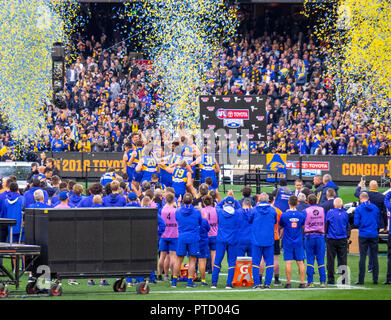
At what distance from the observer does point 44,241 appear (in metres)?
15.3

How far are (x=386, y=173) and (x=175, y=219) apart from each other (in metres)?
19.0

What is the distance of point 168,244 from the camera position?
1777 cm

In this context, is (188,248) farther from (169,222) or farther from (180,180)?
(180,180)

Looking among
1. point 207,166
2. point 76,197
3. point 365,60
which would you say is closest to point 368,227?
point 76,197

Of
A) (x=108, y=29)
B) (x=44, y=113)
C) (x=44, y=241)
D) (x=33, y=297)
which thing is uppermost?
(x=108, y=29)

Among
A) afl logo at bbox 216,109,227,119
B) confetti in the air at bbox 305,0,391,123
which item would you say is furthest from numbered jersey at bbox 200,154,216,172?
confetti in the air at bbox 305,0,391,123

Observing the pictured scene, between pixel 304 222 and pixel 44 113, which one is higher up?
pixel 44 113

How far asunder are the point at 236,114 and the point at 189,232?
38.9ft

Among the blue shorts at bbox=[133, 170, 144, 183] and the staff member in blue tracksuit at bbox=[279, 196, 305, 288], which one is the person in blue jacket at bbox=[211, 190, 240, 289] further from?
the blue shorts at bbox=[133, 170, 144, 183]

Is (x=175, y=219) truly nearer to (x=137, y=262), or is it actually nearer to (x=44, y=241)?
(x=137, y=262)

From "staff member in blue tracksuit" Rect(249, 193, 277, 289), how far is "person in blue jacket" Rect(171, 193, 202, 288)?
112cm

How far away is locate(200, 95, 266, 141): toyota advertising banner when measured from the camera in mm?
28109

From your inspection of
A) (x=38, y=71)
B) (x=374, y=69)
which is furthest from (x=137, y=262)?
(x=38, y=71)
